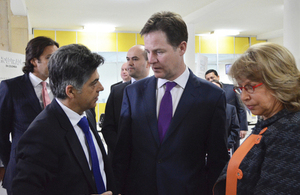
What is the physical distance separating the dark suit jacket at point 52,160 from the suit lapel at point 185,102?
54 cm

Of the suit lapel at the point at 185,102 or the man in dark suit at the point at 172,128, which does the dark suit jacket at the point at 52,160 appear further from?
the suit lapel at the point at 185,102

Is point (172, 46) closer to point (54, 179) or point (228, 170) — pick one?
point (228, 170)

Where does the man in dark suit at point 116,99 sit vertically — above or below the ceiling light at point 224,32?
below

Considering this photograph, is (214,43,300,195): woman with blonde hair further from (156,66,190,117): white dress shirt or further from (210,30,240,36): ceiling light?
(210,30,240,36): ceiling light

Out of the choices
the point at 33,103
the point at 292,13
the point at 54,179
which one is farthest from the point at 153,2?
the point at 54,179

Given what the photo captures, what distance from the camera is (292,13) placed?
18.0 feet

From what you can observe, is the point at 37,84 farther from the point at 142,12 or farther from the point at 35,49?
the point at 142,12

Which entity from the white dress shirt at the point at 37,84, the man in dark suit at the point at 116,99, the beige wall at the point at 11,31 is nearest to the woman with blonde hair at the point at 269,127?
the man in dark suit at the point at 116,99

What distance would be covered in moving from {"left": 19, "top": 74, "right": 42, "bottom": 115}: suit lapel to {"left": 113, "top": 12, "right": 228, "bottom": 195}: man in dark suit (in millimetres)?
941

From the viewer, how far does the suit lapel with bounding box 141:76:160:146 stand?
5.18 ft

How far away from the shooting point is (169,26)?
1587 mm

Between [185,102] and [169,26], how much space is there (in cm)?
49

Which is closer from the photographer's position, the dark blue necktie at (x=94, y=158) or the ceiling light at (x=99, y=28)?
the dark blue necktie at (x=94, y=158)

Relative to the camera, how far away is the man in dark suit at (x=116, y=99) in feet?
7.77
